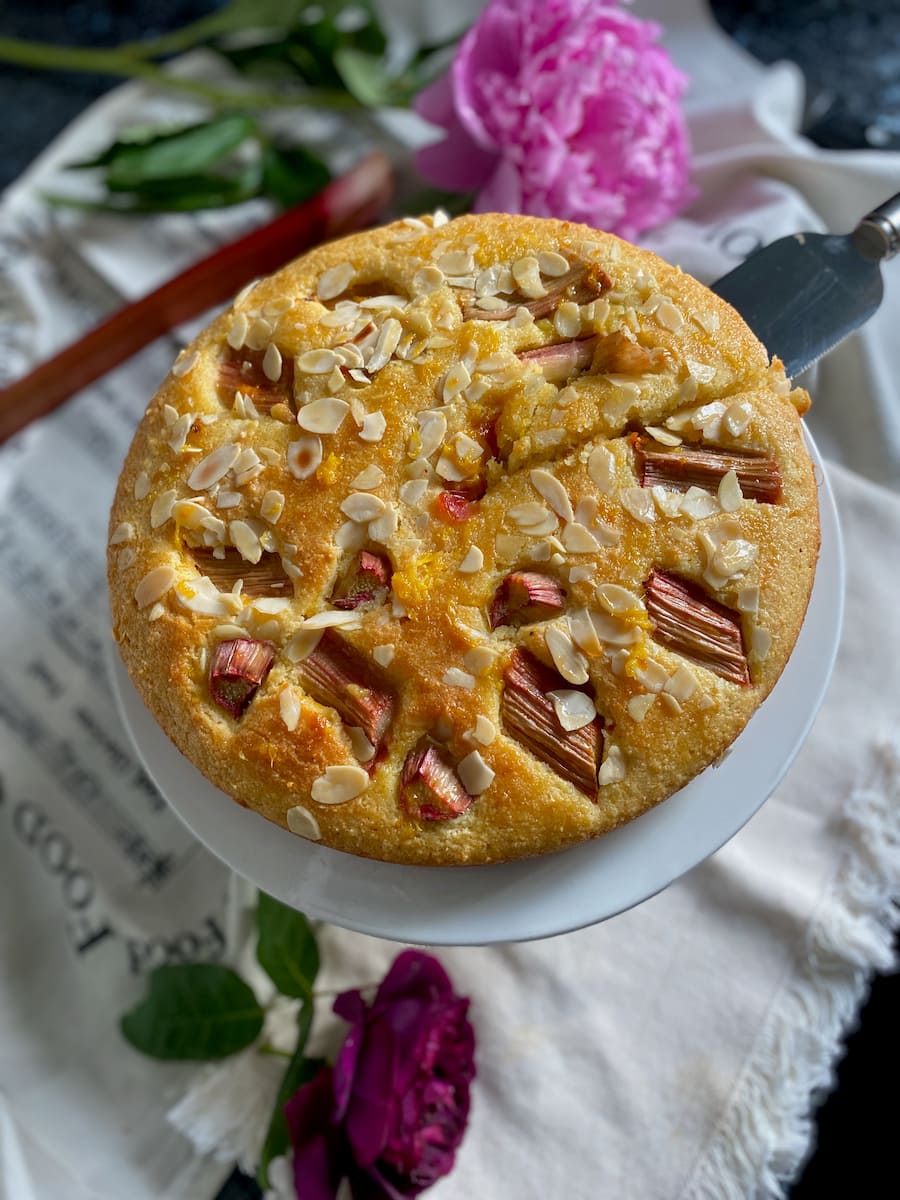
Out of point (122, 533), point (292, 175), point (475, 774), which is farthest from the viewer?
point (292, 175)

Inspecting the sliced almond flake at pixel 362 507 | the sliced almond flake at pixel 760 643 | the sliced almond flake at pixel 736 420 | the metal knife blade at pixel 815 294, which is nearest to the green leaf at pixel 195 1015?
the sliced almond flake at pixel 362 507

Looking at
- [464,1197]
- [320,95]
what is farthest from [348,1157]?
[320,95]

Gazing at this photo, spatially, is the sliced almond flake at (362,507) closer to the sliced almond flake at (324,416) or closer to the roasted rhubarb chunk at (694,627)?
the sliced almond flake at (324,416)

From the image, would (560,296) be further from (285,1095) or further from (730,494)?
(285,1095)

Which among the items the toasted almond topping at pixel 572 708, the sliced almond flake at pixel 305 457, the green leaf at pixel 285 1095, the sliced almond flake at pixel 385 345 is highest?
the sliced almond flake at pixel 385 345

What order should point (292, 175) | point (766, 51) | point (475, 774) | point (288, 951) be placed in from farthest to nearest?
1. point (766, 51)
2. point (292, 175)
3. point (288, 951)
4. point (475, 774)

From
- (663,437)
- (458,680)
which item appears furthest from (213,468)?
(663,437)
